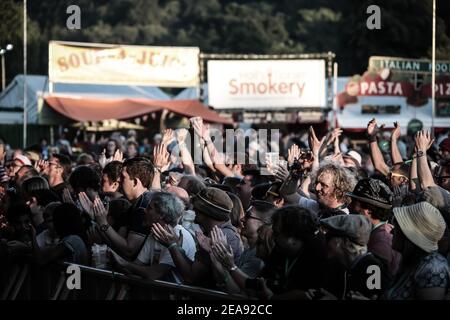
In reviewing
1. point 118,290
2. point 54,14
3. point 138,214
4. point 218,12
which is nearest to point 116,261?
point 118,290

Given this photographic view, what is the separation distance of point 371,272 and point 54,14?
73420 mm

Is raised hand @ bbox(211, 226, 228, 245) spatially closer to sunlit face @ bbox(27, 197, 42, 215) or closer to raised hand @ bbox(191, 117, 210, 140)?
Result: sunlit face @ bbox(27, 197, 42, 215)

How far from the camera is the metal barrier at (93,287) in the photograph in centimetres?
595

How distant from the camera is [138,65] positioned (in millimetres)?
36188

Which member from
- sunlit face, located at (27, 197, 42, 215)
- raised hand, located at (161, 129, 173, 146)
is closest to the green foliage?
raised hand, located at (161, 129, 173, 146)

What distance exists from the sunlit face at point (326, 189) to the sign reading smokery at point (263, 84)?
92.5 ft

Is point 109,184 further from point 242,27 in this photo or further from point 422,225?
point 242,27

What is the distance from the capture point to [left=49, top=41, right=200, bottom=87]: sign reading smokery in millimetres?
35594

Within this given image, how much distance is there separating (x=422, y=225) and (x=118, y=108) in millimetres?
29833

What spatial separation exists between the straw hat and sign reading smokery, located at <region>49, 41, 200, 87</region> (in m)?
30.2

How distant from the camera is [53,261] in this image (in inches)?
301

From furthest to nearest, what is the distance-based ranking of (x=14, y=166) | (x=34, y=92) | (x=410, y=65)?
(x=34, y=92) < (x=410, y=65) < (x=14, y=166)

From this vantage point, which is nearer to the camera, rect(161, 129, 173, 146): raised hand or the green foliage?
rect(161, 129, 173, 146): raised hand

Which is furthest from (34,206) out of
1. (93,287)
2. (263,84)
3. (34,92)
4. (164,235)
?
(34,92)
